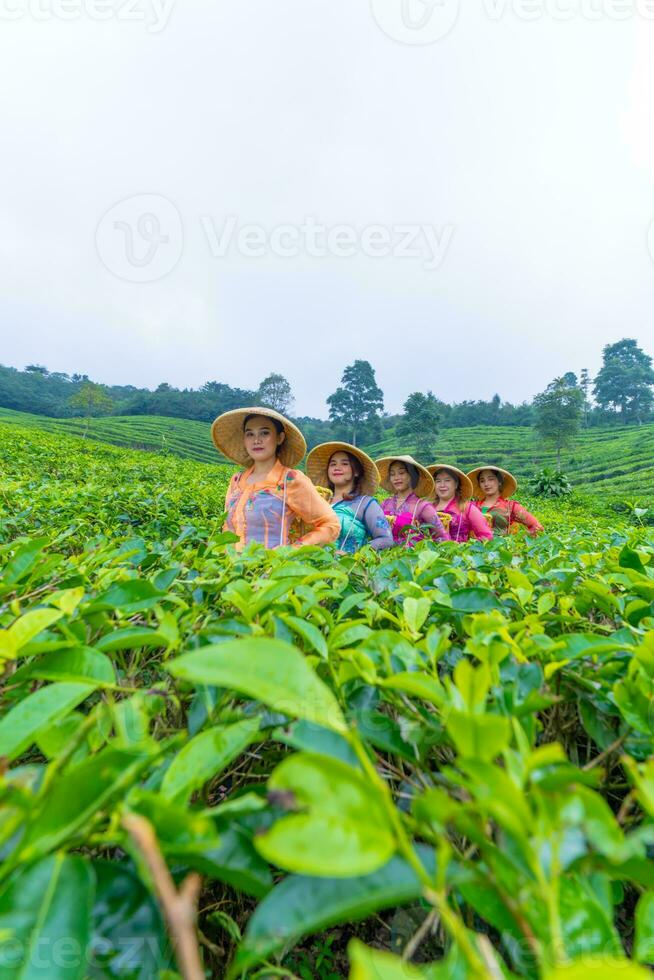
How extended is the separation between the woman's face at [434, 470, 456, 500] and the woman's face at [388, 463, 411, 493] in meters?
0.48

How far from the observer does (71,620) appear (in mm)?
618

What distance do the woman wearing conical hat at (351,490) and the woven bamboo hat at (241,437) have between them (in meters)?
0.30

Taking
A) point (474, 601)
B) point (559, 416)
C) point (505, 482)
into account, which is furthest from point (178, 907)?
point (559, 416)

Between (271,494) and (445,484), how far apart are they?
247 centimetres

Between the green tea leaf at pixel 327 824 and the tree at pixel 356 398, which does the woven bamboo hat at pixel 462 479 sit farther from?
the tree at pixel 356 398

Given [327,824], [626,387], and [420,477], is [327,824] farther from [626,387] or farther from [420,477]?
[626,387]

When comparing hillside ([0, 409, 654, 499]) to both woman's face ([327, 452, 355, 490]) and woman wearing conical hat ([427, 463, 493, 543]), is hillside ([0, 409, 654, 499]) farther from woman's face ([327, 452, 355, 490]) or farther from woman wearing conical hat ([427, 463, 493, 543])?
woman's face ([327, 452, 355, 490])

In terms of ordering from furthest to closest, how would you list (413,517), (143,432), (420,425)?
(420,425)
(143,432)
(413,517)

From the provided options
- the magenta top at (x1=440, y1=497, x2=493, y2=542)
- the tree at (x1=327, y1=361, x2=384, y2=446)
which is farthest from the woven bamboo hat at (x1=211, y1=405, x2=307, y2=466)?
the tree at (x1=327, y1=361, x2=384, y2=446)

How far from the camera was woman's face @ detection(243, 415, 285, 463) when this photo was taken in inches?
110

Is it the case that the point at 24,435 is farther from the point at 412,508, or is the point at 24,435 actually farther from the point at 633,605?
the point at 633,605

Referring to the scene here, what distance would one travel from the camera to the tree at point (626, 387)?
41375 mm

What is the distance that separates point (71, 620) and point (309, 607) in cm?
30

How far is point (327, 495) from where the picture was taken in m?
3.55
